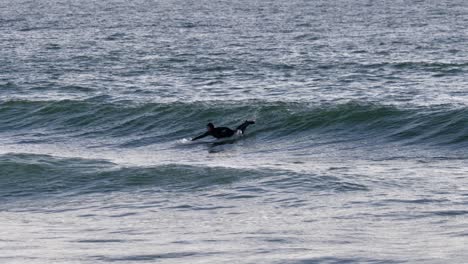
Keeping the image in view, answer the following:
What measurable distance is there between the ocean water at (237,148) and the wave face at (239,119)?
84mm

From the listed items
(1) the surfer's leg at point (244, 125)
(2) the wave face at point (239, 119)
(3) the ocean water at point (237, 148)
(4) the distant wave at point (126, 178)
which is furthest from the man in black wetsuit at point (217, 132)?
(4) the distant wave at point (126, 178)

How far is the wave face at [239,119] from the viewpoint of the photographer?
27156mm

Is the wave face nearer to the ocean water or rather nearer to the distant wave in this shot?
the ocean water

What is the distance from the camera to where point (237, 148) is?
2584 cm

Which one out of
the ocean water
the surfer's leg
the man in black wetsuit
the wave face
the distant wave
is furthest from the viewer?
the surfer's leg

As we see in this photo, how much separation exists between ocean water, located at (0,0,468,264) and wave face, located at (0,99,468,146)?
84mm

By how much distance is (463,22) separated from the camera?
2443 inches

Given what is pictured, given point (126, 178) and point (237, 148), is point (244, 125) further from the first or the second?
point (126, 178)

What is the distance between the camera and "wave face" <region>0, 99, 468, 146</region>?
27156mm

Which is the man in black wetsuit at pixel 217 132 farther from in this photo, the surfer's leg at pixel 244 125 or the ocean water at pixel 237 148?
the surfer's leg at pixel 244 125

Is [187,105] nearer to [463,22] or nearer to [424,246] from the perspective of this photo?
[424,246]

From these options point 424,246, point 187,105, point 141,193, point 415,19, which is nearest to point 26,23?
point 415,19

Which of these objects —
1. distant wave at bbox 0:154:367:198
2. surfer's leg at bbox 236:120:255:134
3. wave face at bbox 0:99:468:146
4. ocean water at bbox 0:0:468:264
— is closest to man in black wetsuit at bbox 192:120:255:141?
ocean water at bbox 0:0:468:264

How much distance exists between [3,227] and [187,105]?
51.8ft
